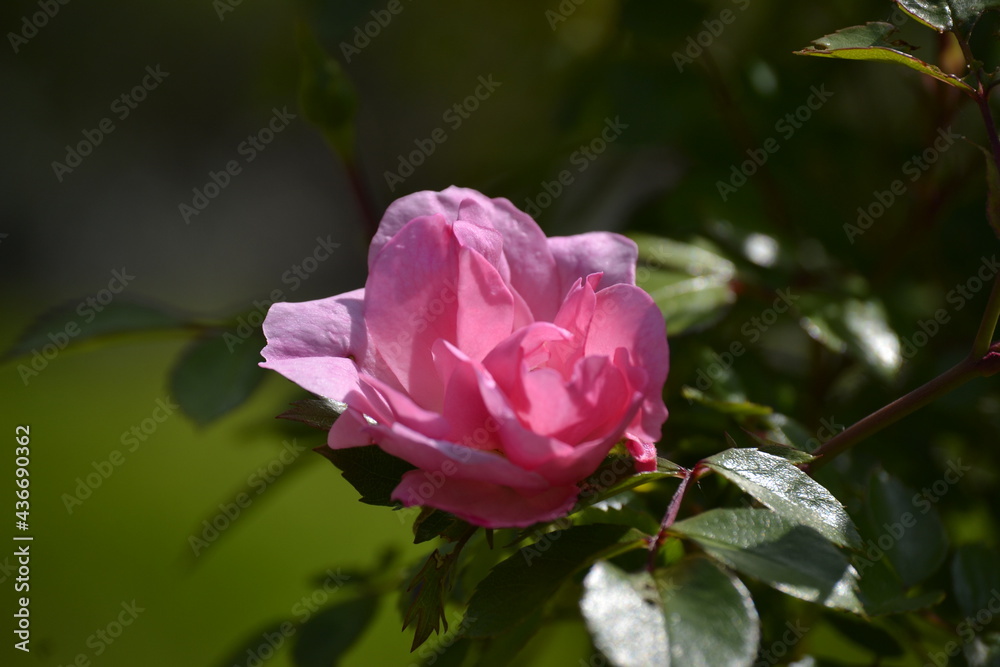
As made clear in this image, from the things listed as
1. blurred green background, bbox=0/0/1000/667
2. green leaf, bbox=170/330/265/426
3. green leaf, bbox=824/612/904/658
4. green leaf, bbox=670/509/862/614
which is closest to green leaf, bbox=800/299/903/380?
blurred green background, bbox=0/0/1000/667

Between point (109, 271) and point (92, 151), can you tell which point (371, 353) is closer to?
point (109, 271)

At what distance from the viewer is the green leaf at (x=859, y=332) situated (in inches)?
19.1

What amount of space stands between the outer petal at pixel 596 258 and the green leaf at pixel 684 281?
14 cm

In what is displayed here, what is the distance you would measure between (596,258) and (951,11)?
175 mm

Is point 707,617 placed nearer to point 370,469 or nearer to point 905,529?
point 370,469

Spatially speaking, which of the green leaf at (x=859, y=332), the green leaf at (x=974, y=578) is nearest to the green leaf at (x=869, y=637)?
the green leaf at (x=974, y=578)

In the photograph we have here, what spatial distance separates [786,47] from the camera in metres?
0.75

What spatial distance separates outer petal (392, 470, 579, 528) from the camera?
0.25 m

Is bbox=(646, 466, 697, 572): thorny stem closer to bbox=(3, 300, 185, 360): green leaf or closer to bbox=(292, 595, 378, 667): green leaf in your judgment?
bbox=(292, 595, 378, 667): green leaf

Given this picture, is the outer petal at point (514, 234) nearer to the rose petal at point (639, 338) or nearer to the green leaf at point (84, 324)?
the rose petal at point (639, 338)

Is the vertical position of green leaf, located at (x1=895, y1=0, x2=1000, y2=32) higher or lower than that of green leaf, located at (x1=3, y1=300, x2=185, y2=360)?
lower

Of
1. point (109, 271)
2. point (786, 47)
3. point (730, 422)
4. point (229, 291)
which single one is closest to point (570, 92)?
point (786, 47)

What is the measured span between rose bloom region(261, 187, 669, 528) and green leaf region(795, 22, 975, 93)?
0.38ft

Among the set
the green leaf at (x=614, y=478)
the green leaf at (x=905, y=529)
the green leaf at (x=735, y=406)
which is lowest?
the green leaf at (x=905, y=529)
